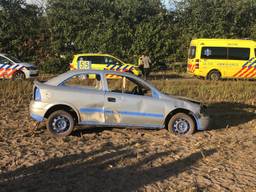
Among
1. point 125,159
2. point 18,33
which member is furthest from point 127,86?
point 18,33

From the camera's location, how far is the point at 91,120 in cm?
893

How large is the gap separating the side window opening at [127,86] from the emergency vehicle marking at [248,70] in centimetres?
1449

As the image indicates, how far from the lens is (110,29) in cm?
2972

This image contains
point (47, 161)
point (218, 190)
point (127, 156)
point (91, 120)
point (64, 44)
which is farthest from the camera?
point (64, 44)

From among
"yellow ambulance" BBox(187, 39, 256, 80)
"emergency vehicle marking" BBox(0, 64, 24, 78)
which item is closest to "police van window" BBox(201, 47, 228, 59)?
"yellow ambulance" BBox(187, 39, 256, 80)

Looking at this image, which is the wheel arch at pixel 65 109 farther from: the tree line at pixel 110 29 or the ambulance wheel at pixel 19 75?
the tree line at pixel 110 29

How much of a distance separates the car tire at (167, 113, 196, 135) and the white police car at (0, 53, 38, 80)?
13540 millimetres

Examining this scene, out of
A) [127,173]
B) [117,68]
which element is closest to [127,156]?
[127,173]

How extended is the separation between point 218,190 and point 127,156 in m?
1.95

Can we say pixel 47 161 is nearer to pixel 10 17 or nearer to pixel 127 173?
pixel 127 173

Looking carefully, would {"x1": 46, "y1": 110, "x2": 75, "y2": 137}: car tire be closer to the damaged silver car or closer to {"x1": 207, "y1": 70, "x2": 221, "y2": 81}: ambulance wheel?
the damaged silver car

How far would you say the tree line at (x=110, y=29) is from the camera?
29.6 metres

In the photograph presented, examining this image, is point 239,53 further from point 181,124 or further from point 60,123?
point 60,123

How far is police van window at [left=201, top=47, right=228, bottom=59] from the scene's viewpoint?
73.5 feet
